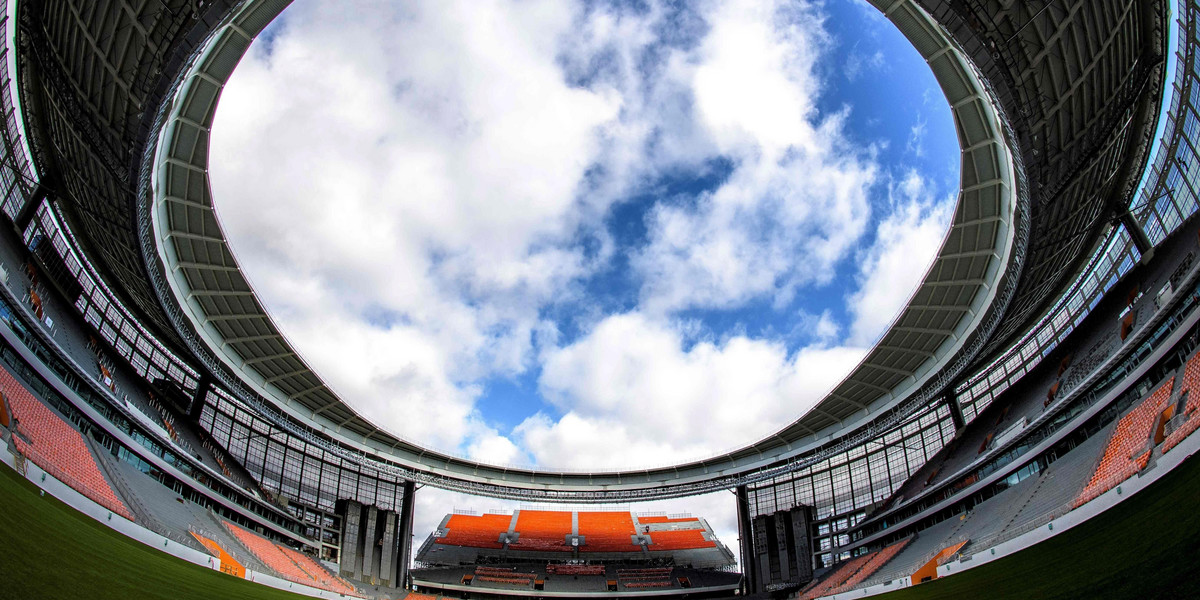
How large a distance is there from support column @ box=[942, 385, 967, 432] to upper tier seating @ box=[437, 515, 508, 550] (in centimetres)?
4213

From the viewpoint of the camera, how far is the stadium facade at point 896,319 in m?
21.6

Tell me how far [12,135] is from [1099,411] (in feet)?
149

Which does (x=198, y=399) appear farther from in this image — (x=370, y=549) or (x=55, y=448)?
(x=55, y=448)

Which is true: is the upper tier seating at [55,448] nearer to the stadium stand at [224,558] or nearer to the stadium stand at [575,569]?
the stadium stand at [224,558]

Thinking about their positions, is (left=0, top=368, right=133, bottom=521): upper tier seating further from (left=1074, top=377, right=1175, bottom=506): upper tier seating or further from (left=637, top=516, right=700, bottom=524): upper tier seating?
(left=637, top=516, right=700, bottom=524): upper tier seating

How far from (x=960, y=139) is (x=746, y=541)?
131 feet

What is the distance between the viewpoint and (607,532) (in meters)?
66.9

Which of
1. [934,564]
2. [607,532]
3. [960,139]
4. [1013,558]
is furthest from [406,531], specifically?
[960,139]

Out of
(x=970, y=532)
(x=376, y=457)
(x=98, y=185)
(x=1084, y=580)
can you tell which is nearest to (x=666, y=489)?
(x=376, y=457)

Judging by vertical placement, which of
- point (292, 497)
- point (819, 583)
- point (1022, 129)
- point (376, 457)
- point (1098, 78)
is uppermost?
point (1098, 78)

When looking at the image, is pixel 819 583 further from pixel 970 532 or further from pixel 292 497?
pixel 292 497

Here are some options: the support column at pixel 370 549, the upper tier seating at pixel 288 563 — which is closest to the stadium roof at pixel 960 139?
the upper tier seating at pixel 288 563

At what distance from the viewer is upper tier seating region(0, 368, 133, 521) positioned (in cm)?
2023

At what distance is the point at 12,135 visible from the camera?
24500 millimetres
